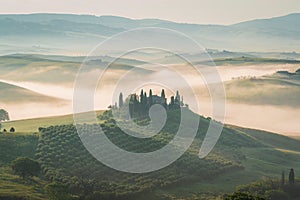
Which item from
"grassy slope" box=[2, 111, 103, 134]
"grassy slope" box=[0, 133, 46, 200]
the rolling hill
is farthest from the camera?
"grassy slope" box=[2, 111, 103, 134]

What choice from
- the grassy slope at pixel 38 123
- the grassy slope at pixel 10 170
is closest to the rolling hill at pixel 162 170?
the grassy slope at pixel 10 170

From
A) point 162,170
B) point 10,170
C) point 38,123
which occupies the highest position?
point 38,123

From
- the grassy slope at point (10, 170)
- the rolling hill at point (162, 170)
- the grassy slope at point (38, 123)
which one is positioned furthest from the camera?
the grassy slope at point (38, 123)

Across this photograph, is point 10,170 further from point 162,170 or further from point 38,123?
point 38,123

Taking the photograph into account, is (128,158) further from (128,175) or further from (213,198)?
(213,198)

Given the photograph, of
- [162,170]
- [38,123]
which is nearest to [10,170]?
[162,170]

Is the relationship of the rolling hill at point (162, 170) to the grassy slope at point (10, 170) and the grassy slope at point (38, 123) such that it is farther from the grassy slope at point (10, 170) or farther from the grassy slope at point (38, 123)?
the grassy slope at point (38, 123)

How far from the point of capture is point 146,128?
152 metres

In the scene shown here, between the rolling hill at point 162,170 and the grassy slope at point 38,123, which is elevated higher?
the grassy slope at point 38,123

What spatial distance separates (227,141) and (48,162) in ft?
221

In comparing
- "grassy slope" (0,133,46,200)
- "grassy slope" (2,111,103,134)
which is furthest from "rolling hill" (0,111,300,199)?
"grassy slope" (2,111,103,134)

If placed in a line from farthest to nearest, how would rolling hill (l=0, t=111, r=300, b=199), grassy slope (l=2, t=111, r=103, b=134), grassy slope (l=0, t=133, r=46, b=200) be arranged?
1. grassy slope (l=2, t=111, r=103, b=134)
2. rolling hill (l=0, t=111, r=300, b=199)
3. grassy slope (l=0, t=133, r=46, b=200)

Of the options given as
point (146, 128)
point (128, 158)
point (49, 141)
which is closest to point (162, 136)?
point (146, 128)

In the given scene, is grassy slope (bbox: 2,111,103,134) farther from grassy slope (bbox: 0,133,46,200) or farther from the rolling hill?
grassy slope (bbox: 0,133,46,200)
